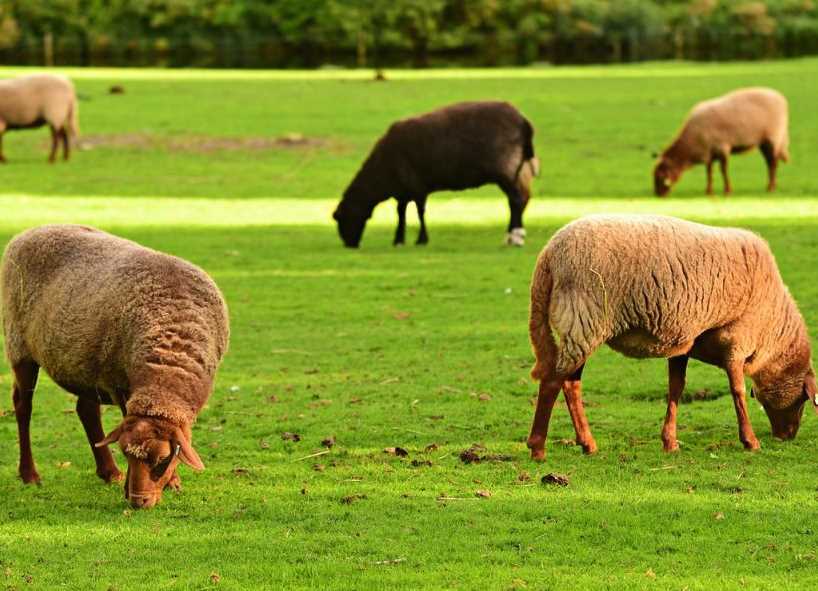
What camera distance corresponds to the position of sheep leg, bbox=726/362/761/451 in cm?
920

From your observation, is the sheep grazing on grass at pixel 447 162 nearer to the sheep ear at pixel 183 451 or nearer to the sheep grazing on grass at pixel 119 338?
the sheep grazing on grass at pixel 119 338

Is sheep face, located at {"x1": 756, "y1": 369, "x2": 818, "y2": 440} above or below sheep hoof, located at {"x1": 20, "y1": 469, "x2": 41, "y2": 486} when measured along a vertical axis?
above

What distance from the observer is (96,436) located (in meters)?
8.98

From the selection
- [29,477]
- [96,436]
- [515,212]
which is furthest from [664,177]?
[29,477]

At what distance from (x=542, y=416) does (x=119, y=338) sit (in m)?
2.73

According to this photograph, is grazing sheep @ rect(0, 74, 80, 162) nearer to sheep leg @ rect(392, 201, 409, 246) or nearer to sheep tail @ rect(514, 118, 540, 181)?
sheep leg @ rect(392, 201, 409, 246)

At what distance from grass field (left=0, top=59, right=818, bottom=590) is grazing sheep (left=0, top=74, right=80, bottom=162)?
17.3 feet

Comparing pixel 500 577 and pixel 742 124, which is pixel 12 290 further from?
pixel 742 124

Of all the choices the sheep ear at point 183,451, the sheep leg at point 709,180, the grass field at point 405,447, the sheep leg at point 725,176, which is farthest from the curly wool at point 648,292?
the sheep leg at point 709,180

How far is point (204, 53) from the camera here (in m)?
79.2

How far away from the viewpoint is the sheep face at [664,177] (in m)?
25.0

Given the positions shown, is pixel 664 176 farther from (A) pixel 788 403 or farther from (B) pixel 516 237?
(A) pixel 788 403

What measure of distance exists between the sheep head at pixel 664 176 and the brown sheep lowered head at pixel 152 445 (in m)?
18.4

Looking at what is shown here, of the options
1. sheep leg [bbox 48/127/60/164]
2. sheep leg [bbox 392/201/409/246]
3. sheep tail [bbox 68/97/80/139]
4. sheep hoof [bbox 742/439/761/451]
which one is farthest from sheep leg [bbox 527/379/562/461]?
sheep leg [bbox 48/127/60/164]
